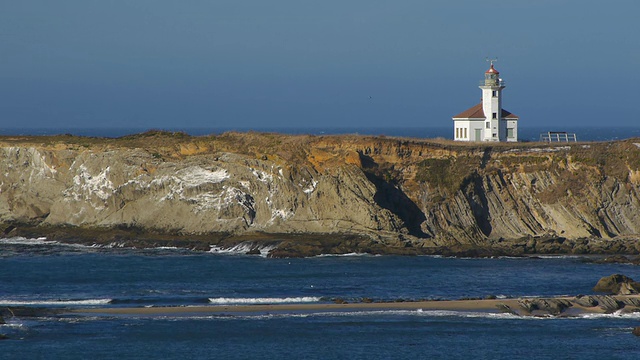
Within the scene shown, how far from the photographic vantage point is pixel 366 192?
2170 inches

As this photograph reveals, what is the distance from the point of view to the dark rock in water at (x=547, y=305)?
127 ft

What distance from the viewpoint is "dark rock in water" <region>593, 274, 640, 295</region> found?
136ft

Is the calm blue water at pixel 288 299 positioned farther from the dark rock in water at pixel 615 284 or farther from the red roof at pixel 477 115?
the red roof at pixel 477 115

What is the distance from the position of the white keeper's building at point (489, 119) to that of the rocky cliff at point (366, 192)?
3.97m

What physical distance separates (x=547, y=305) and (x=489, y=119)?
26.5 m

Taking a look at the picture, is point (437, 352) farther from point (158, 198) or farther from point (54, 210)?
point (54, 210)

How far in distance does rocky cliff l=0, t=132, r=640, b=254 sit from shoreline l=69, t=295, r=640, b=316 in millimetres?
12480

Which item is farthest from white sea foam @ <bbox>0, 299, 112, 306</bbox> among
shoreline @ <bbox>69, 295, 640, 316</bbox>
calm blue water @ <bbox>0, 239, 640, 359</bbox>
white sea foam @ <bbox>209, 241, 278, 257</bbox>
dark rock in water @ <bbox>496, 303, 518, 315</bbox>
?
dark rock in water @ <bbox>496, 303, 518, 315</bbox>

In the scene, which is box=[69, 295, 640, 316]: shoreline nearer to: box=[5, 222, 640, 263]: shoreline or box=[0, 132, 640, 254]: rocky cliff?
box=[5, 222, 640, 263]: shoreline

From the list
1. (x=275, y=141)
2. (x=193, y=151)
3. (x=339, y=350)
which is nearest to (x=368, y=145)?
(x=275, y=141)

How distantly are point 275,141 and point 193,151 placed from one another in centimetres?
487

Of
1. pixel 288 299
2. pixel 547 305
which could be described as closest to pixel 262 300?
pixel 288 299

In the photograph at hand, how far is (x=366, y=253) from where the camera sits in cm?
5225

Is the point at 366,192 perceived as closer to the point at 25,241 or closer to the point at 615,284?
the point at 615,284
